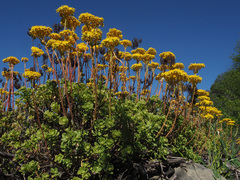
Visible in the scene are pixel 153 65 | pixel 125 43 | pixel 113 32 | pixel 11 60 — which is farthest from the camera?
pixel 153 65

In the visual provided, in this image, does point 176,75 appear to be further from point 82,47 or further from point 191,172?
point 82,47

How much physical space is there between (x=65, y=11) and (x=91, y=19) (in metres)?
0.49

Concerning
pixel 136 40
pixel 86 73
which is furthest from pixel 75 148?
pixel 136 40

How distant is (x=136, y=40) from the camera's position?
4.83 m

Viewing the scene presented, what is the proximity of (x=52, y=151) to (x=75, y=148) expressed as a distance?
13.5 inches

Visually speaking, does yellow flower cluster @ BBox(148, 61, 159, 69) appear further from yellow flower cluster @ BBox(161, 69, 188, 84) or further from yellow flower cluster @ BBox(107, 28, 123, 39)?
yellow flower cluster @ BBox(161, 69, 188, 84)

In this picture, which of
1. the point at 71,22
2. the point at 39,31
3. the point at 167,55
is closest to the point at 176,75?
the point at 167,55

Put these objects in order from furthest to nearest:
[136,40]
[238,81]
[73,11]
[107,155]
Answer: [238,81]
[136,40]
[73,11]
[107,155]

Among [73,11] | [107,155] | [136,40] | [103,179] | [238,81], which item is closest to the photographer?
[107,155]

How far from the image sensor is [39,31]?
2783mm

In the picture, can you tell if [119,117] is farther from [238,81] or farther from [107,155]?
[238,81]

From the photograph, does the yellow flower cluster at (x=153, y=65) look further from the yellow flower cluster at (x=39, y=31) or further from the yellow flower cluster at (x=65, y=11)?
the yellow flower cluster at (x=39, y=31)

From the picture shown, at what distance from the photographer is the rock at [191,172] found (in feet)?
9.35

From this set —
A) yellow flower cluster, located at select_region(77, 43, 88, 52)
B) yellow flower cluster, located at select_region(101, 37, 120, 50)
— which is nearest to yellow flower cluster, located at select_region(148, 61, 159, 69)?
yellow flower cluster, located at select_region(77, 43, 88, 52)
